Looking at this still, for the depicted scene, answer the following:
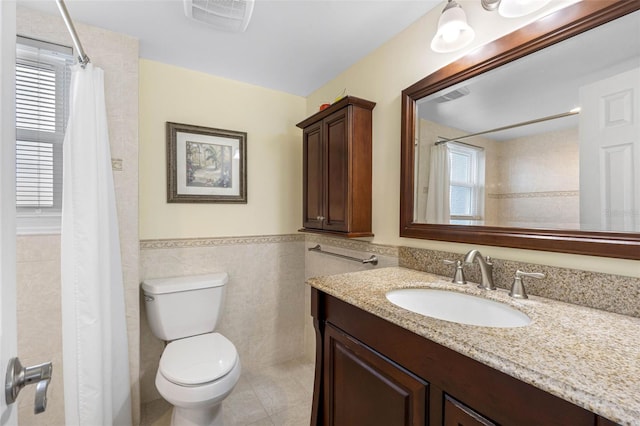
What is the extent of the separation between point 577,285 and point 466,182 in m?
0.53

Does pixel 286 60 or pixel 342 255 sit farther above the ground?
pixel 286 60

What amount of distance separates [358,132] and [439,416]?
4.39 ft

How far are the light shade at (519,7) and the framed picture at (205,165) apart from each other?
166cm

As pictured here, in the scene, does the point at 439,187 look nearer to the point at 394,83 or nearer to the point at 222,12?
the point at 394,83

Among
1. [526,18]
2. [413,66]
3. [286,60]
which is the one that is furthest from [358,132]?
[526,18]

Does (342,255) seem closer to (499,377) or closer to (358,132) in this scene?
(358,132)

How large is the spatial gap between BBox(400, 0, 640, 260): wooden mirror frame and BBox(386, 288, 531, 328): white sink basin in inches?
9.7

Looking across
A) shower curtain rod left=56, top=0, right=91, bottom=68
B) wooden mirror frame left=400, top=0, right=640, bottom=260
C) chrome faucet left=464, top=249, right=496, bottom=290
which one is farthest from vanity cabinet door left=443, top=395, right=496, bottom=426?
shower curtain rod left=56, top=0, right=91, bottom=68

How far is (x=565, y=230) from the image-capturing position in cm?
94

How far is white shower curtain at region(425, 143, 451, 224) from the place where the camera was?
1.33 meters

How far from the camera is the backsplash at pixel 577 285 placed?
2.68 ft

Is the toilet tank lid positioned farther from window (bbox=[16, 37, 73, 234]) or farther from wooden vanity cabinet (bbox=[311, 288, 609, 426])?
wooden vanity cabinet (bbox=[311, 288, 609, 426])

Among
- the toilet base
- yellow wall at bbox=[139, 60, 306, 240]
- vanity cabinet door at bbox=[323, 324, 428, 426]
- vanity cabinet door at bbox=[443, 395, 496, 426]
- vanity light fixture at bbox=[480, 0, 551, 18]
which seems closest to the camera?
vanity cabinet door at bbox=[443, 395, 496, 426]

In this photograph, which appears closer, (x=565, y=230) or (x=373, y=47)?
(x=565, y=230)
